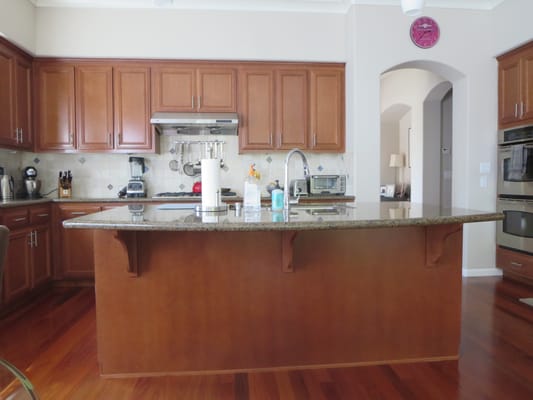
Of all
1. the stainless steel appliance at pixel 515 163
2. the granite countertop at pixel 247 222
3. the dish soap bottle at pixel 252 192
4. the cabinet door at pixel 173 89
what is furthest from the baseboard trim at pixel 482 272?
the cabinet door at pixel 173 89

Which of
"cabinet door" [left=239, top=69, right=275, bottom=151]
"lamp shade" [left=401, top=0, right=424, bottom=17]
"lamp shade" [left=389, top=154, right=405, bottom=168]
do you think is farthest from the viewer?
"lamp shade" [left=389, top=154, right=405, bottom=168]

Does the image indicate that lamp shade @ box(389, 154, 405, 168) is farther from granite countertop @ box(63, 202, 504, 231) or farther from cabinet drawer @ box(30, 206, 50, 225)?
cabinet drawer @ box(30, 206, 50, 225)

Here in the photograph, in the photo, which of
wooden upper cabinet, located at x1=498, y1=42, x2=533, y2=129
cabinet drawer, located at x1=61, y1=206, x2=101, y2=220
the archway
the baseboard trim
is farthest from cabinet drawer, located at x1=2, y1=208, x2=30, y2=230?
the archway

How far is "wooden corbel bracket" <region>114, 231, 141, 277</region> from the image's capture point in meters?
1.74

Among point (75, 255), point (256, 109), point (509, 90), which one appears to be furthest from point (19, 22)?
point (509, 90)

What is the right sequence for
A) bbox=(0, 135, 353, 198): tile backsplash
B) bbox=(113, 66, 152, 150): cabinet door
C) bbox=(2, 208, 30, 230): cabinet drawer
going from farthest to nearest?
bbox=(0, 135, 353, 198): tile backsplash
bbox=(113, 66, 152, 150): cabinet door
bbox=(2, 208, 30, 230): cabinet drawer

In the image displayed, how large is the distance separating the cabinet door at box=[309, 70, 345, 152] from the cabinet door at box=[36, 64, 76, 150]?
258cm

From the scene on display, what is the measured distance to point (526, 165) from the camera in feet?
11.0

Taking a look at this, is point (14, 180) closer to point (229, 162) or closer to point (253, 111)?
point (229, 162)

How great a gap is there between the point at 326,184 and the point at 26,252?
295 centimetres

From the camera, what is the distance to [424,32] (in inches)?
147

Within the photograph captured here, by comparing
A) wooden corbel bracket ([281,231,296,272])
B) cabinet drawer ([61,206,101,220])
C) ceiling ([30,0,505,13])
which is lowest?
wooden corbel bracket ([281,231,296,272])

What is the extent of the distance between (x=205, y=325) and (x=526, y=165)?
329cm

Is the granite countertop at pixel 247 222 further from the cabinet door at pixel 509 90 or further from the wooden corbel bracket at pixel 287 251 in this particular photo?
the cabinet door at pixel 509 90
